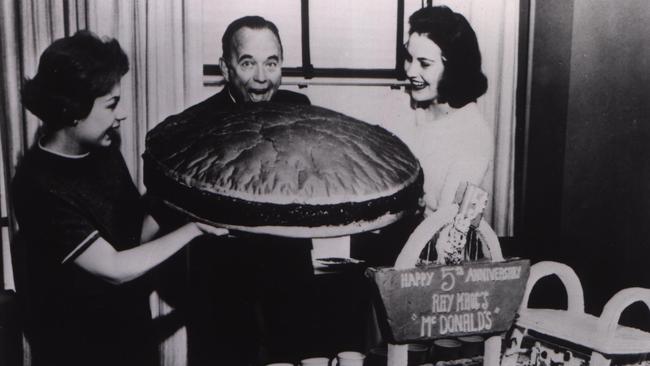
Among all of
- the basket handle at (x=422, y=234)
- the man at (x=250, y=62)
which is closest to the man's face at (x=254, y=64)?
the man at (x=250, y=62)

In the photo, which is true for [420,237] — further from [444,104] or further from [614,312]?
[444,104]

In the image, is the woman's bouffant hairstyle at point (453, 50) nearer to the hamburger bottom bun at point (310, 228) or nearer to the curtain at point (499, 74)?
the curtain at point (499, 74)

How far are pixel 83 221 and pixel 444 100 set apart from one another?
49.2 inches

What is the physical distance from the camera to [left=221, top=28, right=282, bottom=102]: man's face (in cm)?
174

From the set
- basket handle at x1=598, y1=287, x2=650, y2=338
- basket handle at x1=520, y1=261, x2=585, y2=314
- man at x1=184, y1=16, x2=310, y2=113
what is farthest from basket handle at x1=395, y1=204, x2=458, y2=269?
man at x1=184, y1=16, x2=310, y2=113

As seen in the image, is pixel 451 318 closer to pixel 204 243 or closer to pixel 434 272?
pixel 434 272

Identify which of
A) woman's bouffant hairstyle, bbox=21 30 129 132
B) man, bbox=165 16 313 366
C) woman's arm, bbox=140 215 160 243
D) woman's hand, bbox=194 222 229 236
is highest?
woman's bouffant hairstyle, bbox=21 30 129 132

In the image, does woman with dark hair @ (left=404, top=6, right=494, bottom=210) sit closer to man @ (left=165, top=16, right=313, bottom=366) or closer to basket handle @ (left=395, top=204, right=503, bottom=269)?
man @ (left=165, top=16, right=313, bottom=366)

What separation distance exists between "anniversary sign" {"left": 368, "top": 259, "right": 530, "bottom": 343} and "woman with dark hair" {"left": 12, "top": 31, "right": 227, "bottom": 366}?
1.41ft

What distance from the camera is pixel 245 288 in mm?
1859

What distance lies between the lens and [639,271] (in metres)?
2.20

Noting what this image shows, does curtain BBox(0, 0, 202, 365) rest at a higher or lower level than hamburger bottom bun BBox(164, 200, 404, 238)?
higher

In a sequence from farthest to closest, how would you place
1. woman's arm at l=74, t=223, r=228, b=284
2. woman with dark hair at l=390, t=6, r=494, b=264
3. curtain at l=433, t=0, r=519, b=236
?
1. curtain at l=433, t=0, r=519, b=236
2. woman with dark hair at l=390, t=6, r=494, b=264
3. woman's arm at l=74, t=223, r=228, b=284

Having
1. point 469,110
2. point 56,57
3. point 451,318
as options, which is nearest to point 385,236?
point 469,110
